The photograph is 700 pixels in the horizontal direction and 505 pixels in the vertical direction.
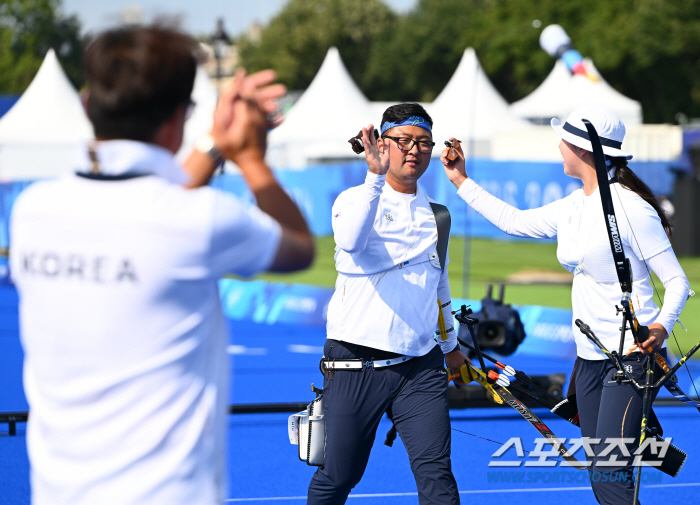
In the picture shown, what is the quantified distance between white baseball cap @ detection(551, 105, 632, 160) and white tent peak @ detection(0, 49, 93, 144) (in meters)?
19.4

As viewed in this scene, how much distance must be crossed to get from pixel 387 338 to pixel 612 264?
3.32 feet

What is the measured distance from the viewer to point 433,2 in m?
77.2

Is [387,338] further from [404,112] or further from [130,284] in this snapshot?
[130,284]

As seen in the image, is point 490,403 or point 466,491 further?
point 490,403

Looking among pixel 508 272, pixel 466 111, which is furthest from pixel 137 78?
pixel 466 111

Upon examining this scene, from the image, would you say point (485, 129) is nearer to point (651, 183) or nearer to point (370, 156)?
point (651, 183)

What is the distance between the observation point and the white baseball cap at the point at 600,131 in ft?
12.7

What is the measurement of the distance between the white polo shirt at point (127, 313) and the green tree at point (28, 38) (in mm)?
55287

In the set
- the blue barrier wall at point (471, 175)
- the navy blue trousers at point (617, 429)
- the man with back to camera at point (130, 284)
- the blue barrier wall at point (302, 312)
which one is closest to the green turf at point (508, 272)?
the blue barrier wall at point (471, 175)

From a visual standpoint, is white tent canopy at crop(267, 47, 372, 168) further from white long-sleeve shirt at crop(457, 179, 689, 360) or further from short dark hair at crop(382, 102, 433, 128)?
white long-sleeve shirt at crop(457, 179, 689, 360)

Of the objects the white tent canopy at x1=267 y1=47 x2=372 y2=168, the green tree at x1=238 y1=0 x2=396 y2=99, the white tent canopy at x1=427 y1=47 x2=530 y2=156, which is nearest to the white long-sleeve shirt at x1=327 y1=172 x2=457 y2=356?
Answer: the white tent canopy at x1=427 y1=47 x2=530 y2=156

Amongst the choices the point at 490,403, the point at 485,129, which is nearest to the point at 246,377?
the point at 490,403

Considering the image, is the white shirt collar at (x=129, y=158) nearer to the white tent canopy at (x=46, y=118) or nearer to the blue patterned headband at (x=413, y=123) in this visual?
the blue patterned headband at (x=413, y=123)

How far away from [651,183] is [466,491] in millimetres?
18607
